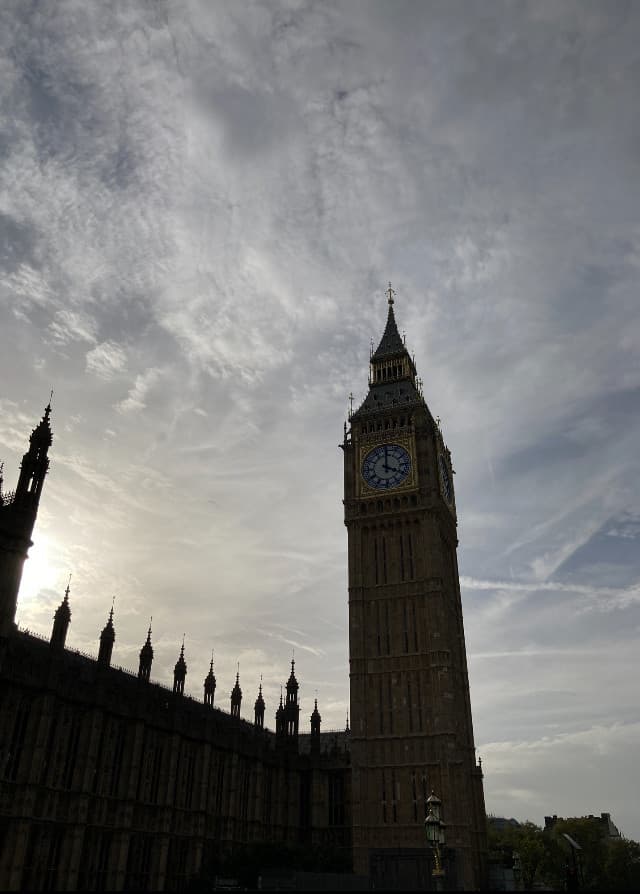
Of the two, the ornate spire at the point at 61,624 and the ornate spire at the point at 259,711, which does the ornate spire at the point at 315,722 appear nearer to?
the ornate spire at the point at 259,711

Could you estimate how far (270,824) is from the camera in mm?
71688

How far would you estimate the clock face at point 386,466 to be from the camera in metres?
81.3

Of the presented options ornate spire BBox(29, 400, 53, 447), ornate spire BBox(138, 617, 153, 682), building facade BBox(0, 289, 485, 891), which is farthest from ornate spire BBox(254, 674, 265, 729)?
ornate spire BBox(29, 400, 53, 447)

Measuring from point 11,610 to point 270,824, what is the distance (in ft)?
126

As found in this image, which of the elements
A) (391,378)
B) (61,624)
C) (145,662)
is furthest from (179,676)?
(391,378)

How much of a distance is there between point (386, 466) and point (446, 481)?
8.74 meters

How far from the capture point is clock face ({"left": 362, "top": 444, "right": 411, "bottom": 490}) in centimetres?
8131

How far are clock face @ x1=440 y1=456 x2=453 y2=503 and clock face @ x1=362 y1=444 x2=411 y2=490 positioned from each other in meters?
4.86

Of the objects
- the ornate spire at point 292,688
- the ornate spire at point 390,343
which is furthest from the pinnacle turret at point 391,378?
the ornate spire at point 292,688

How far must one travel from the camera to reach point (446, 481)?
87.0 meters

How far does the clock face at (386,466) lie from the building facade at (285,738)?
0.16 m

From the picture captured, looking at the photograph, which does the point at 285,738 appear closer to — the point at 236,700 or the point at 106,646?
the point at 236,700

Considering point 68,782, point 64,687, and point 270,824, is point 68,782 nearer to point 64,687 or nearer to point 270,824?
point 64,687

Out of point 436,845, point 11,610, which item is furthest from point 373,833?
point 436,845
